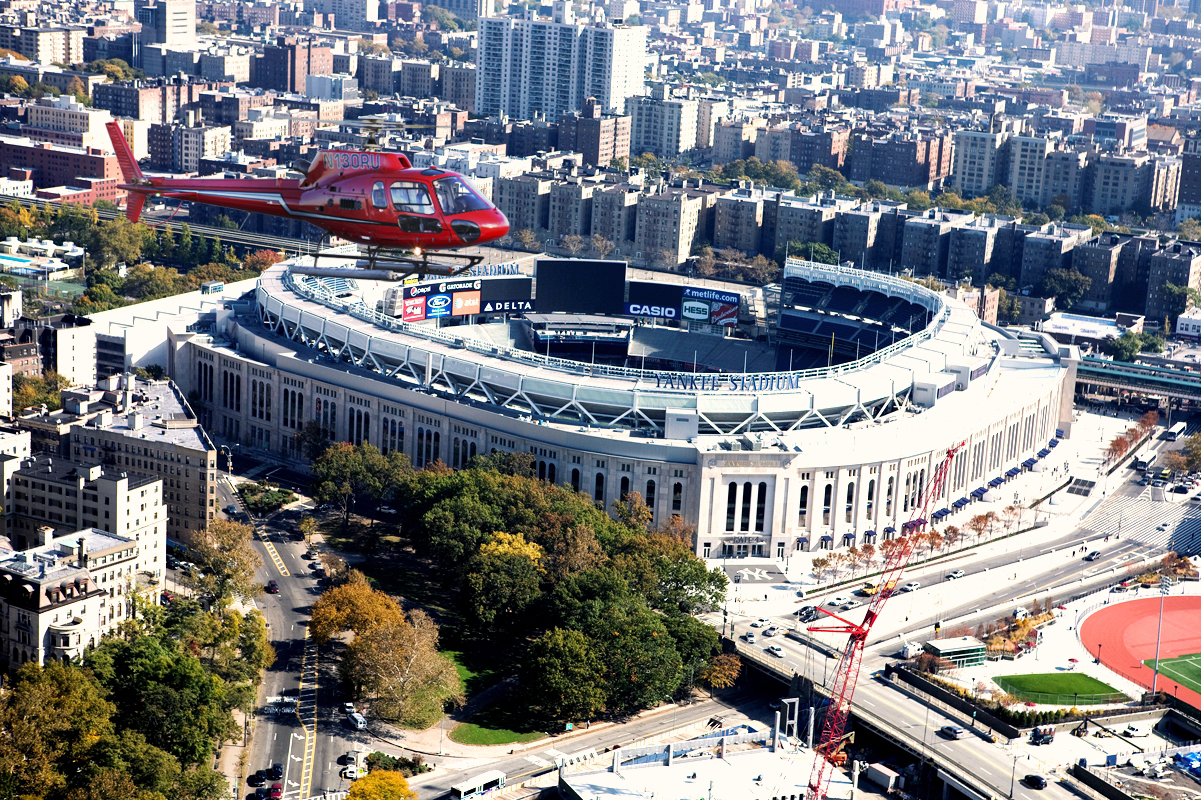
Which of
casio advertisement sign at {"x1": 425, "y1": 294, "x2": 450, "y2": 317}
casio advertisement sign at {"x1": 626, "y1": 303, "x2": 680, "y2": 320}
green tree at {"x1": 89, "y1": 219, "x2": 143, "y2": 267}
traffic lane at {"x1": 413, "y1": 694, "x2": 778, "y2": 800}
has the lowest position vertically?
traffic lane at {"x1": 413, "y1": 694, "x2": 778, "y2": 800}

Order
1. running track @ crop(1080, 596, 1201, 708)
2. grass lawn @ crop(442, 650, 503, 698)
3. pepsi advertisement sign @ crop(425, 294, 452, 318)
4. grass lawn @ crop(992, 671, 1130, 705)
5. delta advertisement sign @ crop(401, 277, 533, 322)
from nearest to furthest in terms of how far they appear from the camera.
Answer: grass lawn @ crop(442, 650, 503, 698) → grass lawn @ crop(992, 671, 1130, 705) → running track @ crop(1080, 596, 1201, 708) → delta advertisement sign @ crop(401, 277, 533, 322) → pepsi advertisement sign @ crop(425, 294, 452, 318)

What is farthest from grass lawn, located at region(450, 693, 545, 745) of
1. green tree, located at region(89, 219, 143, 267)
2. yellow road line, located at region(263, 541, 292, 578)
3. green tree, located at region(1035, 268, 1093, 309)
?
green tree, located at region(1035, 268, 1093, 309)

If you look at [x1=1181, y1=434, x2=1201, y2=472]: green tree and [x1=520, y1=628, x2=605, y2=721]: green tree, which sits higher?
[x1=1181, y1=434, x2=1201, y2=472]: green tree

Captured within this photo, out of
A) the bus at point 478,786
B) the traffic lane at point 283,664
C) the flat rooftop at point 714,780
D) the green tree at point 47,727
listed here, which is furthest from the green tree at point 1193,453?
the green tree at point 47,727

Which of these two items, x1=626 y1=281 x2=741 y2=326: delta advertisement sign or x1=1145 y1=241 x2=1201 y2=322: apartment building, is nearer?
x1=626 y1=281 x2=741 y2=326: delta advertisement sign

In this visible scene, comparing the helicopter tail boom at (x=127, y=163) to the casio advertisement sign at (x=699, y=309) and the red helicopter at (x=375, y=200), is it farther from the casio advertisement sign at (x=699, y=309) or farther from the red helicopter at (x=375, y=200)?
the casio advertisement sign at (x=699, y=309)

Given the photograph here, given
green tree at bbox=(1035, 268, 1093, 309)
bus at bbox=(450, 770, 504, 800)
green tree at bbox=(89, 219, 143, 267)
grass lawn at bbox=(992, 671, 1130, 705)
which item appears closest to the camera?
bus at bbox=(450, 770, 504, 800)

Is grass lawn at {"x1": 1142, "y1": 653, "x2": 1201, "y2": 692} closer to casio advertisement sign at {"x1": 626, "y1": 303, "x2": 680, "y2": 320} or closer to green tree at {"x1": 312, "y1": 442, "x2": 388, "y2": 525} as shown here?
green tree at {"x1": 312, "y1": 442, "x2": 388, "y2": 525}

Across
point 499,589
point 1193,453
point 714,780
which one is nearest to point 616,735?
point 714,780
